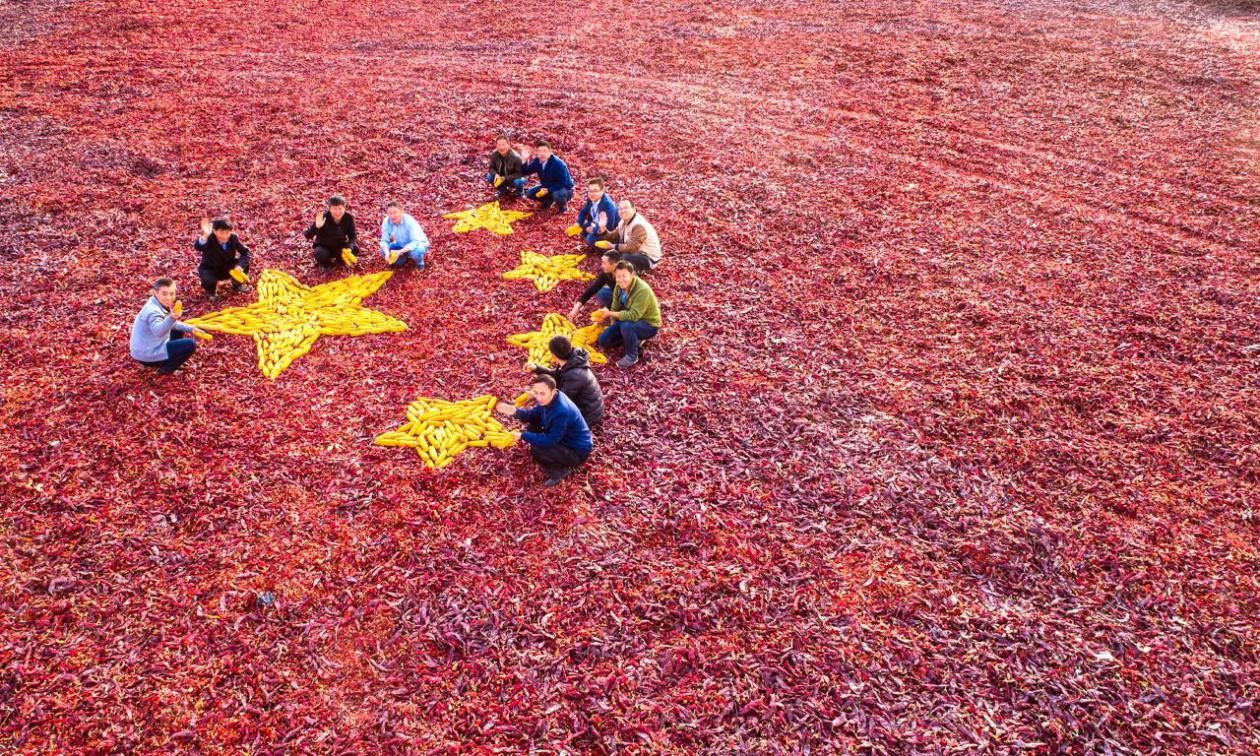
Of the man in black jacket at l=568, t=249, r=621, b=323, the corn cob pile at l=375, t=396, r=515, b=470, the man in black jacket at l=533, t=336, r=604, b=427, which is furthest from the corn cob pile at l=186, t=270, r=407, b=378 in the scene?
the man in black jacket at l=533, t=336, r=604, b=427

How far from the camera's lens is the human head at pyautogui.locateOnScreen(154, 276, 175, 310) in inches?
311

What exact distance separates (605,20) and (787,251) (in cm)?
1551

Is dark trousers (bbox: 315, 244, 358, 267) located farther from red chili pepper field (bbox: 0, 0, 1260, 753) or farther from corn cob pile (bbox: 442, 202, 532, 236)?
corn cob pile (bbox: 442, 202, 532, 236)

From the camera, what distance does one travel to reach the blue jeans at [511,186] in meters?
12.5

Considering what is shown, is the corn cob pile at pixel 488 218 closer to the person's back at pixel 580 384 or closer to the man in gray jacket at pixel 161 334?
the man in gray jacket at pixel 161 334

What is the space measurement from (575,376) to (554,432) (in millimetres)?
770

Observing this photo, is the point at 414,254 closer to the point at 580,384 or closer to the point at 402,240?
the point at 402,240

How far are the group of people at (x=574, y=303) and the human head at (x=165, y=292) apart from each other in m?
0.01

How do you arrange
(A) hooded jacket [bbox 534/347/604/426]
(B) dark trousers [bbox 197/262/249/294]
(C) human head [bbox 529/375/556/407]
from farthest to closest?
(B) dark trousers [bbox 197/262/249/294] < (A) hooded jacket [bbox 534/347/604/426] < (C) human head [bbox 529/375/556/407]

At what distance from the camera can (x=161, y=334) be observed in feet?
26.2

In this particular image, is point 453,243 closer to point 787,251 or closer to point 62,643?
point 787,251

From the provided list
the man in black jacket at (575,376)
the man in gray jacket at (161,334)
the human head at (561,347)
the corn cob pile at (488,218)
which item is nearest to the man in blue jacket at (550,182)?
the corn cob pile at (488,218)

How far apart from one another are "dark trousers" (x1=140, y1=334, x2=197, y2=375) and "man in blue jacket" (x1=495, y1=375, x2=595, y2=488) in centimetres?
422

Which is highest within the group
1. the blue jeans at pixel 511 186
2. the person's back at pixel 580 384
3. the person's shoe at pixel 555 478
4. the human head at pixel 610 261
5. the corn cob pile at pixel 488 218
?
the blue jeans at pixel 511 186
